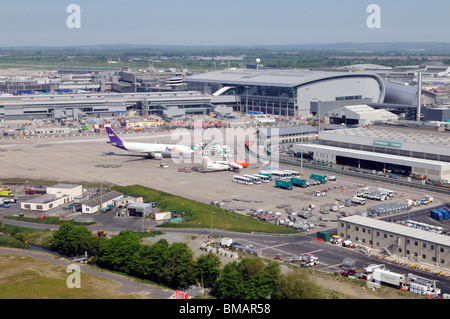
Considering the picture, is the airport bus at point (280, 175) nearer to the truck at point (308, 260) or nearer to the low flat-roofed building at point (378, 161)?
the low flat-roofed building at point (378, 161)

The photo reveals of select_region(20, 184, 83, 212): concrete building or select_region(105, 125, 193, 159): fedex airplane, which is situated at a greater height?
select_region(105, 125, 193, 159): fedex airplane

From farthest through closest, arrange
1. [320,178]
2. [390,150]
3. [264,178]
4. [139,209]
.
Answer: [390,150]
[264,178]
[320,178]
[139,209]

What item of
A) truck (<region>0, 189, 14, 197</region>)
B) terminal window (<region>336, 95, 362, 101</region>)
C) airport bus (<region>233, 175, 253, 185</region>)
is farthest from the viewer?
terminal window (<region>336, 95, 362, 101</region>)

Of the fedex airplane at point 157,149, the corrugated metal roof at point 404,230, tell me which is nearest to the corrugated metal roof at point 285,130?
the fedex airplane at point 157,149

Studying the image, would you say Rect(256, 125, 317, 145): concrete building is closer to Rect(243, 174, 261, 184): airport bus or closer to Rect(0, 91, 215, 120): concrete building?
Rect(243, 174, 261, 184): airport bus

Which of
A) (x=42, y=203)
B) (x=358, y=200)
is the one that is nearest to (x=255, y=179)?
(x=358, y=200)

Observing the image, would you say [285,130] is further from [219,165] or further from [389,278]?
[389,278]

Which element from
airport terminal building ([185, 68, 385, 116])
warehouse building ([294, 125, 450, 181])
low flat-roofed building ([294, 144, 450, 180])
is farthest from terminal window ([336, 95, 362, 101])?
low flat-roofed building ([294, 144, 450, 180])

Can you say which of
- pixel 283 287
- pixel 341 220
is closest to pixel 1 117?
pixel 341 220
